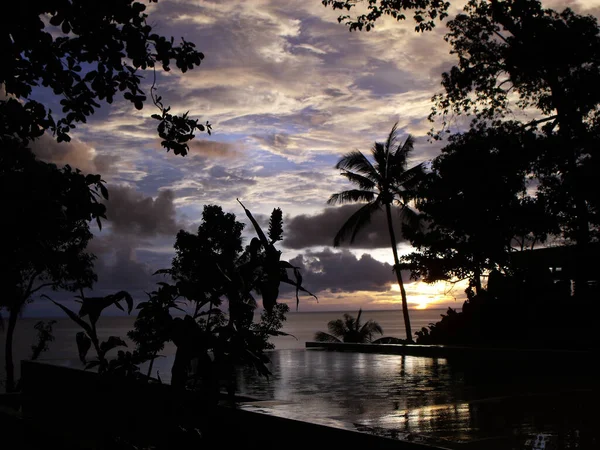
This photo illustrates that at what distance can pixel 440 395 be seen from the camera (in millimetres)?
6523

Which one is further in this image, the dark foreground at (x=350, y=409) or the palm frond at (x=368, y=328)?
the palm frond at (x=368, y=328)

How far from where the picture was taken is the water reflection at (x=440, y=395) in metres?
4.28

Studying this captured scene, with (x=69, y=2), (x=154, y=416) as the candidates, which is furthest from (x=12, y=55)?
(x=154, y=416)

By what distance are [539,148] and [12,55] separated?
14425mm

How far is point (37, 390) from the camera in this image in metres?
7.90

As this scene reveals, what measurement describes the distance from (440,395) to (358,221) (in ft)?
68.1

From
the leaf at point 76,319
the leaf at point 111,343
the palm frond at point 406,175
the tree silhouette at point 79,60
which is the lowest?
the leaf at point 111,343

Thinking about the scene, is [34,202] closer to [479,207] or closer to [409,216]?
[479,207]

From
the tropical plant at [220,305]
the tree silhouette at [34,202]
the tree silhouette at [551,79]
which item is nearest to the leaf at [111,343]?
the tropical plant at [220,305]

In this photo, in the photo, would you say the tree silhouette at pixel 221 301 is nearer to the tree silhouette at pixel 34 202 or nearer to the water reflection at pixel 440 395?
the tree silhouette at pixel 34 202

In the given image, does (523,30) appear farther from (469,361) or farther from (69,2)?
(69,2)

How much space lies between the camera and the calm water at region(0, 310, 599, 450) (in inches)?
161

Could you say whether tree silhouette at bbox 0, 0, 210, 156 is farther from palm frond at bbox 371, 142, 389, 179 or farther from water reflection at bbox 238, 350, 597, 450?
palm frond at bbox 371, 142, 389, 179

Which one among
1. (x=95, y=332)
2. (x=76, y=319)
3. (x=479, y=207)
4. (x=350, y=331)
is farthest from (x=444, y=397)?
(x=350, y=331)
